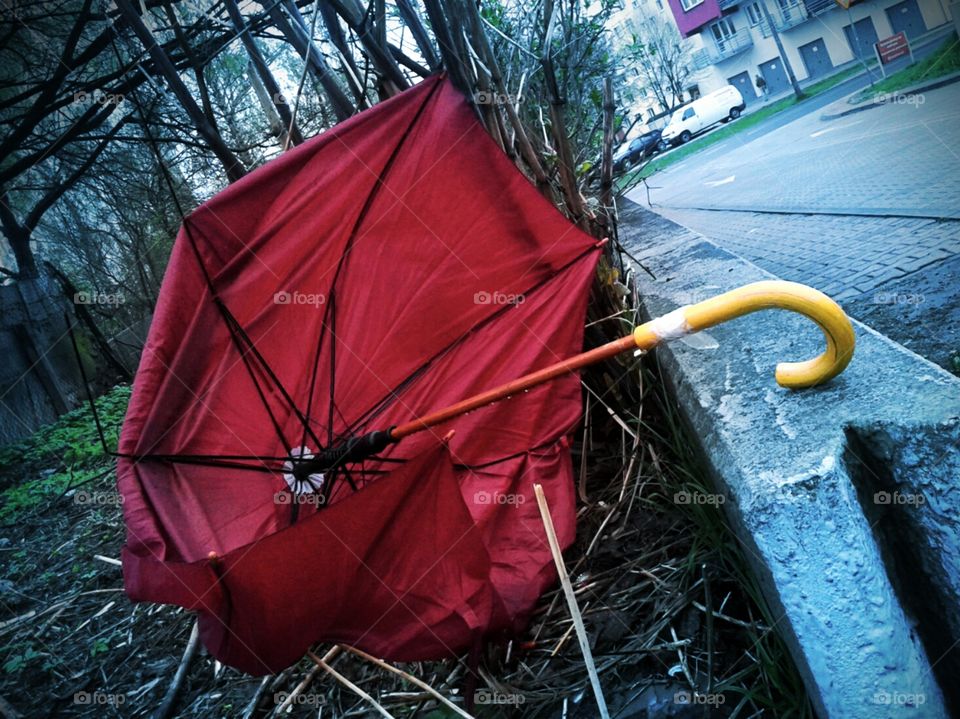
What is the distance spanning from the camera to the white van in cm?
3148

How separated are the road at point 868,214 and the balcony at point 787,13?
2391cm

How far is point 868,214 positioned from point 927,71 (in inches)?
457

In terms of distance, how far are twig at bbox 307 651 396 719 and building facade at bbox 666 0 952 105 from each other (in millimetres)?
32422

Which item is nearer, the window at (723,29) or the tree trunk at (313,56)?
Answer: the tree trunk at (313,56)

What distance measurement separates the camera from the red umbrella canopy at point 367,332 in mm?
2508

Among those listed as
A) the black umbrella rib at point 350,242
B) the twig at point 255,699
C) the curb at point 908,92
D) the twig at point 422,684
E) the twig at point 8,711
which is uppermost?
the black umbrella rib at point 350,242

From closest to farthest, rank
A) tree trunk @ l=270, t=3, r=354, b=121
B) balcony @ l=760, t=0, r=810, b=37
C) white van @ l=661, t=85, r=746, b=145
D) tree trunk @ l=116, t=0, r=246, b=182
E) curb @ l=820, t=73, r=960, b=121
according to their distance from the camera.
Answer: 1. tree trunk @ l=270, t=3, r=354, b=121
2. tree trunk @ l=116, t=0, r=246, b=182
3. curb @ l=820, t=73, r=960, b=121
4. white van @ l=661, t=85, r=746, b=145
5. balcony @ l=760, t=0, r=810, b=37

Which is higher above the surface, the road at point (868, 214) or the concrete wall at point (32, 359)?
the concrete wall at point (32, 359)

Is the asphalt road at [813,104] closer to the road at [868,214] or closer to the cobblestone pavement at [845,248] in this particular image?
the road at [868,214]

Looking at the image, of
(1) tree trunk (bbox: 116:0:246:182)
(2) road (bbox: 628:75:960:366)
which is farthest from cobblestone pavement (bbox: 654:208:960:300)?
(1) tree trunk (bbox: 116:0:246:182)

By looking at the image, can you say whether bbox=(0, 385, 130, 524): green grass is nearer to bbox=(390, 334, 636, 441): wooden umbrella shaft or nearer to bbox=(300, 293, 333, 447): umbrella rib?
bbox=(300, 293, 333, 447): umbrella rib

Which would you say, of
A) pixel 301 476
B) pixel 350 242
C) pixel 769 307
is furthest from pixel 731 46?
pixel 301 476

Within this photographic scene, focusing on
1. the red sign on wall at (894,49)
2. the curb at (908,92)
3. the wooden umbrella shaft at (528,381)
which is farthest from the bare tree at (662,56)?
the wooden umbrella shaft at (528,381)

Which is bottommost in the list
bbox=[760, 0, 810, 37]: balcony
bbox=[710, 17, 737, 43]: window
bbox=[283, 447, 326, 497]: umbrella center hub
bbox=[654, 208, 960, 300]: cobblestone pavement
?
bbox=[654, 208, 960, 300]: cobblestone pavement
